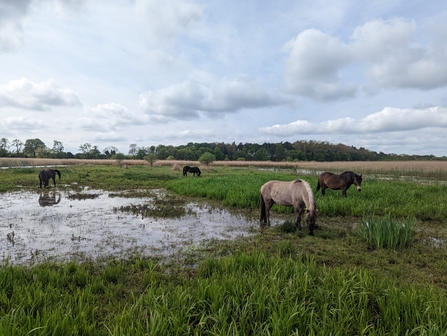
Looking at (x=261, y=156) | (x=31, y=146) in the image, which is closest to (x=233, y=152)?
(x=261, y=156)

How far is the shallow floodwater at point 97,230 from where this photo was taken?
219 inches

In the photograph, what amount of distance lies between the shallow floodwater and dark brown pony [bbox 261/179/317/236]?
0.93 meters

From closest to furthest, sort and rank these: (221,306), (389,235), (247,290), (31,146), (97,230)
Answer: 1. (221,306)
2. (247,290)
3. (389,235)
4. (97,230)
5. (31,146)

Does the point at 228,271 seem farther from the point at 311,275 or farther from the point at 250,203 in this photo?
the point at 250,203

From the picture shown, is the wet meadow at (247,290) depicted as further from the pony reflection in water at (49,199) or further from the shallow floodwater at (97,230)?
the pony reflection in water at (49,199)

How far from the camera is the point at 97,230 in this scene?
7.24m

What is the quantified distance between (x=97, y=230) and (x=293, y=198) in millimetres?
5937

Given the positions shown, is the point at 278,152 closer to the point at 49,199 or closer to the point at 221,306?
the point at 49,199

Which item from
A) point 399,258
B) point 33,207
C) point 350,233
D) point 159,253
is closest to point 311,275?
point 399,258

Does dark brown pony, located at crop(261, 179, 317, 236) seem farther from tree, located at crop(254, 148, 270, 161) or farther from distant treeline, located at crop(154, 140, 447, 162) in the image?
tree, located at crop(254, 148, 270, 161)

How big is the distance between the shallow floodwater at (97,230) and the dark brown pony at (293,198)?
0.93 m

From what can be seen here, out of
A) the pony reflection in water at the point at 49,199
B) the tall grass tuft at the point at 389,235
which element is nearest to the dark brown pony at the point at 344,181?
the tall grass tuft at the point at 389,235

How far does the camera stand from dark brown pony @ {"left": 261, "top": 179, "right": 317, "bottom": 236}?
22.1 feet

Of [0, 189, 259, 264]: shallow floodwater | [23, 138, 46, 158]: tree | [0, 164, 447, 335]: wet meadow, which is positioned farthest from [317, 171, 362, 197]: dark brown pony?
[23, 138, 46, 158]: tree
